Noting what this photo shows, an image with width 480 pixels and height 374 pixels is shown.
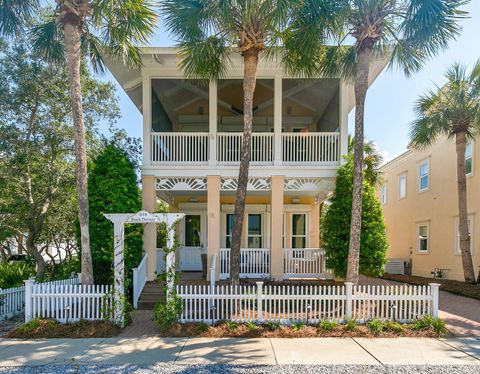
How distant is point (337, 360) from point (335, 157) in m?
7.27

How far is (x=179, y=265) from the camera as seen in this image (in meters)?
14.4

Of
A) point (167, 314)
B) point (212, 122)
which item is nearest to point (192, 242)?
point (212, 122)

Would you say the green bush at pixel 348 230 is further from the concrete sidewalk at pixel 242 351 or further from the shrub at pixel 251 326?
the shrub at pixel 251 326

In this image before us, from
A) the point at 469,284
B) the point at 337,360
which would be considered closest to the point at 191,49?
the point at 337,360

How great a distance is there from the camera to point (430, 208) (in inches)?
707

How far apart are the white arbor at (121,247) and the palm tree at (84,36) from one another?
93 centimetres

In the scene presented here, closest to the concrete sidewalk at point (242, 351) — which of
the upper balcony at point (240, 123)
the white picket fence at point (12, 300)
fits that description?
the white picket fence at point (12, 300)

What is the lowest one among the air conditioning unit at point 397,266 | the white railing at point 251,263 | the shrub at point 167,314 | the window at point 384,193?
the air conditioning unit at point 397,266

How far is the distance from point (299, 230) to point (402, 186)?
9.84m

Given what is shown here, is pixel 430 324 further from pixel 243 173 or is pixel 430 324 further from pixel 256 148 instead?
pixel 256 148

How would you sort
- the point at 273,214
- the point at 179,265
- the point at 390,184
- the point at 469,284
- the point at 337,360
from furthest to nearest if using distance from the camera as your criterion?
the point at 390,184, the point at 179,265, the point at 469,284, the point at 273,214, the point at 337,360

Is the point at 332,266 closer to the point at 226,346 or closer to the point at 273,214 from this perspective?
the point at 273,214

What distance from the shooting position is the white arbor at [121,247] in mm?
7574

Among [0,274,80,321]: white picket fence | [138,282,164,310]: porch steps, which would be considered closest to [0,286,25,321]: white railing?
[0,274,80,321]: white picket fence
